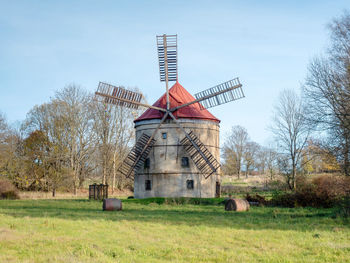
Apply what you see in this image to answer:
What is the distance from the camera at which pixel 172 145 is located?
30500mm

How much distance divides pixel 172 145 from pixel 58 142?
60.1 ft

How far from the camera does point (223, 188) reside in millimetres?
43656

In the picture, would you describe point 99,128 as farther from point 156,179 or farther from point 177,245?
point 177,245

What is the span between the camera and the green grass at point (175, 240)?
9516mm

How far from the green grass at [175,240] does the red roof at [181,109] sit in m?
15.1

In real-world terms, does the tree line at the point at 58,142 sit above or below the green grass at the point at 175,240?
above

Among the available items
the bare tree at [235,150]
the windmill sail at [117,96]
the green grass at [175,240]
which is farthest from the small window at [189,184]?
A: the bare tree at [235,150]

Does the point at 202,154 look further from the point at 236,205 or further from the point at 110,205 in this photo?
the point at 110,205

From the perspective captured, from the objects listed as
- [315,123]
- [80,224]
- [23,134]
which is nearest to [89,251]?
[80,224]

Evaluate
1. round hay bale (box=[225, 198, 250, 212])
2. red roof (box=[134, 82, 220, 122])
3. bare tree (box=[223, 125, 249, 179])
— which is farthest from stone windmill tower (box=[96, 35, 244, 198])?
bare tree (box=[223, 125, 249, 179])

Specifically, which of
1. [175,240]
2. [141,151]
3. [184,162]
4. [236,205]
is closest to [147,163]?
[141,151]

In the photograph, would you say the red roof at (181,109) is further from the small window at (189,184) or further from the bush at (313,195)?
the bush at (313,195)

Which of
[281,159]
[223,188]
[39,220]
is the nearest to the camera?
[39,220]

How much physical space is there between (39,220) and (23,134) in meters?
33.2
